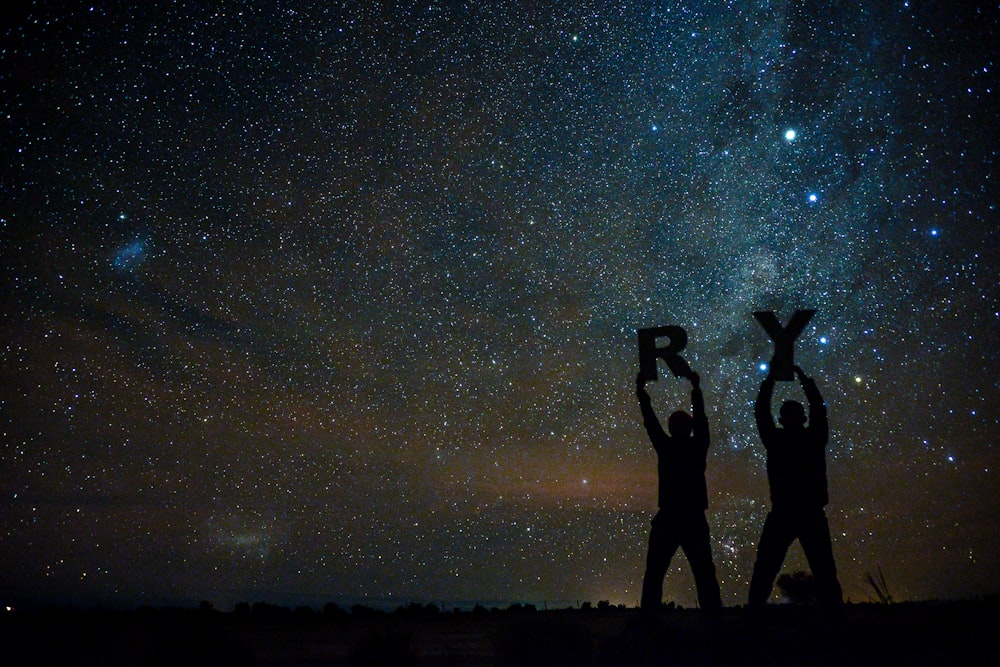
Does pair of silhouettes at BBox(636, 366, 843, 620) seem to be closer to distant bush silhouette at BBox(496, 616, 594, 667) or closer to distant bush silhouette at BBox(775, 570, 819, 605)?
distant bush silhouette at BBox(496, 616, 594, 667)

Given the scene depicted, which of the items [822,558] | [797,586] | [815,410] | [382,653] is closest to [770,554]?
[822,558]

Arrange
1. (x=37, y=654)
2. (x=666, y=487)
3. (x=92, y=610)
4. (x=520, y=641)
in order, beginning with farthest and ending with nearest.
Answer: (x=92, y=610) → (x=666, y=487) → (x=37, y=654) → (x=520, y=641)

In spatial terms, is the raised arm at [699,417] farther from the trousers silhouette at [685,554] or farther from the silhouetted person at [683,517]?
the trousers silhouette at [685,554]

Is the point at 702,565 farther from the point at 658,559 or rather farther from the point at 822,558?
the point at 822,558

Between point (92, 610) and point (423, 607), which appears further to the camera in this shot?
point (423, 607)

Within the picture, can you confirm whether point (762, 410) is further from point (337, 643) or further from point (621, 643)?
point (337, 643)

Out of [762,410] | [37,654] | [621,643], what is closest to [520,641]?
[621,643]

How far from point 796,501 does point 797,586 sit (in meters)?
10.8

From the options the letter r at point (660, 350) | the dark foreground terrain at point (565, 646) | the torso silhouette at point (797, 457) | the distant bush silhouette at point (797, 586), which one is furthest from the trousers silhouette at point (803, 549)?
the distant bush silhouette at point (797, 586)

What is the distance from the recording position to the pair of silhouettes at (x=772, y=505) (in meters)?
6.15

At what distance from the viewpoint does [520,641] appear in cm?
541

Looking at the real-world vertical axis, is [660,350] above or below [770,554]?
above

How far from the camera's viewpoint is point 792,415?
253 inches

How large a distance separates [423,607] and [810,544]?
384 inches
